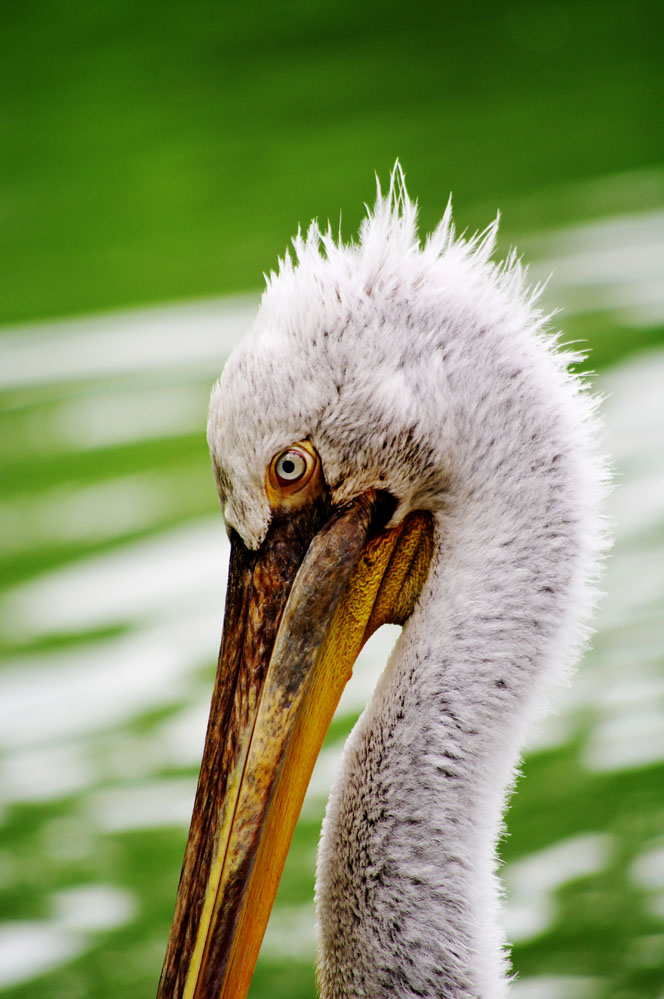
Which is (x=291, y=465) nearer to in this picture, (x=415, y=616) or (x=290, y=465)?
(x=290, y=465)

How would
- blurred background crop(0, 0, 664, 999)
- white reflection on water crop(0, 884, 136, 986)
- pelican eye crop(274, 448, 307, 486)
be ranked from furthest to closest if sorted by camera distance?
blurred background crop(0, 0, 664, 999)
white reflection on water crop(0, 884, 136, 986)
pelican eye crop(274, 448, 307, 486)

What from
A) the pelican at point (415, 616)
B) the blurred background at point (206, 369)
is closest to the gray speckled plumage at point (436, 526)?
the pelican at point (415, 616)

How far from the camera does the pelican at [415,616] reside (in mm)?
2498

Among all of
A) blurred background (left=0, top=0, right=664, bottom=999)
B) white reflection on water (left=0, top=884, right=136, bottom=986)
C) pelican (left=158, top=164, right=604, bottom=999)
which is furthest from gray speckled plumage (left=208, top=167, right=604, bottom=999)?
white reflection on water (left=0, top=884, right=136, bottom=986)

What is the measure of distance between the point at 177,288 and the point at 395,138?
290cm

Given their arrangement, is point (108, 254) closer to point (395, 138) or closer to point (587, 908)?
point (395, 138)

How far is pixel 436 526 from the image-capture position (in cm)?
264

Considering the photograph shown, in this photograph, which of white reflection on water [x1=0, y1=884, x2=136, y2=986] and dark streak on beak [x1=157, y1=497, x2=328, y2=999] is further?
white reflection on water [x1=0, y1=884, x2=136, y2=986]

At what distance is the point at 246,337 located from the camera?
2.57 m

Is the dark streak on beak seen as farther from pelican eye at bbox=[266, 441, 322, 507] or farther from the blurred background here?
the blurred background

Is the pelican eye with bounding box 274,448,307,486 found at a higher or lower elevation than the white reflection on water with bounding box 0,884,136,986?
lower

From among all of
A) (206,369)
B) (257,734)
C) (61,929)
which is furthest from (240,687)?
(206,369)

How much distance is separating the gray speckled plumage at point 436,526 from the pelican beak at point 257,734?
76 millimetres

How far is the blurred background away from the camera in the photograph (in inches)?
181
